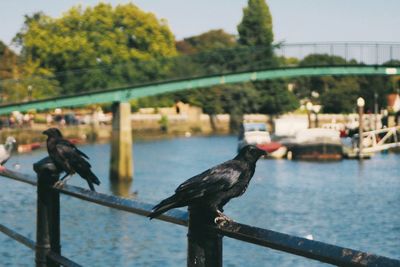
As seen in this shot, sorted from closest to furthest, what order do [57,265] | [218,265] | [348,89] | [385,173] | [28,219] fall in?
[218,265] → [57,265] → [28,219] → [385,173] → [348,89]

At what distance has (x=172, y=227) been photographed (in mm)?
26469

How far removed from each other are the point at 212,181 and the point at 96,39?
3580 inches

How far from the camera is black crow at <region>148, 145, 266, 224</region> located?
3.05 meters

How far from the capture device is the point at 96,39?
93.1 m

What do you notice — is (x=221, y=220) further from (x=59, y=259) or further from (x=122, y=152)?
(x=122, y=152)

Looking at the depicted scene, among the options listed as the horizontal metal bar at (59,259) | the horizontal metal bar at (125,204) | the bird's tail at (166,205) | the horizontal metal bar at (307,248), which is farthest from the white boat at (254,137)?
the horizontal metal bar at (307,248)

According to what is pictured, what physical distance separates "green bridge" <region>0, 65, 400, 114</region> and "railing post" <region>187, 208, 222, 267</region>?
43.3 meters

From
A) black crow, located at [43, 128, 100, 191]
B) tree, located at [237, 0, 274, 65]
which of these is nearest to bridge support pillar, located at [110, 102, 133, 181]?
black crow, located at [43, 128, 100, 191]

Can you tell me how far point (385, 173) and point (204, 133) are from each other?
61596mm

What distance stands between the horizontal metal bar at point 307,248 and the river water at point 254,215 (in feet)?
54.3

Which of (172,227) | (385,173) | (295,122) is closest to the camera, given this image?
(172,227)

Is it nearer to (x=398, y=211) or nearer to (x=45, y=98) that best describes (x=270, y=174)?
(x=45, y=98)

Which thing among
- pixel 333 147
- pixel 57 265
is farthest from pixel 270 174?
pixel 57 265

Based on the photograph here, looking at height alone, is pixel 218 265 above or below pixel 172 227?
above
